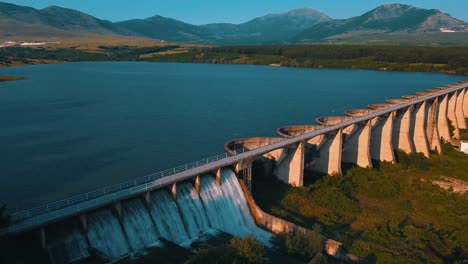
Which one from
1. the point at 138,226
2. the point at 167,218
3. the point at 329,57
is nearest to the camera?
the point at 138,226

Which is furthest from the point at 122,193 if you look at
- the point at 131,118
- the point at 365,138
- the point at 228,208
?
the point at 131,118

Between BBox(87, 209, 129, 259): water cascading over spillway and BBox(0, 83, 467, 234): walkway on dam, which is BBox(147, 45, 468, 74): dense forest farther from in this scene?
BBox(87, 209, 129, 259): water cascading over spillway

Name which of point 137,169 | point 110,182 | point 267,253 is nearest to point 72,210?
point 267,253

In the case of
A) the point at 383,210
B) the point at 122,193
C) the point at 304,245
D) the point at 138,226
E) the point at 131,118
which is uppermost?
the point at 122,193

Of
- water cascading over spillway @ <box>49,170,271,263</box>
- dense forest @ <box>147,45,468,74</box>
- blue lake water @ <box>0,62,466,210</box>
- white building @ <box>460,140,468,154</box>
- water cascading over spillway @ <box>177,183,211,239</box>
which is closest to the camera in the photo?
water cascading over spillway @ <box>49,170,271,263</box>

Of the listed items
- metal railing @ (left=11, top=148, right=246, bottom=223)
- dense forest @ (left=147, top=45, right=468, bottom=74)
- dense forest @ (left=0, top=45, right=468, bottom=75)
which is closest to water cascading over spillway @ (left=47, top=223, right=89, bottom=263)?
metal railing @ (left=11, top=148, right=246, bottom=223)

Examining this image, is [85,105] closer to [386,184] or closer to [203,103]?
[203,103]

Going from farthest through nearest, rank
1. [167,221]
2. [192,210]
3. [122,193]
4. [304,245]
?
[192,210] < [167,221] < [304,245] < [122,193]

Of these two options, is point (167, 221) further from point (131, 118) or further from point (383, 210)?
point (131, 118)

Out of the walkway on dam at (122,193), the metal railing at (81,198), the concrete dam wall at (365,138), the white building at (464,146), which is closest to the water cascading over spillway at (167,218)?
the walkway on dam at (122,193)
